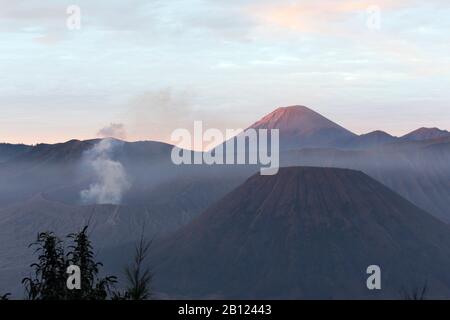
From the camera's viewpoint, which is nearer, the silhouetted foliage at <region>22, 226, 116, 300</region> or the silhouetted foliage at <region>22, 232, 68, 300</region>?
the silhouetted foliage at <region>22, 226, 116, 300</region>

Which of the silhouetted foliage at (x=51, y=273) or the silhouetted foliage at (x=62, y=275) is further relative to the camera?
the silhouetted foliage at (x=51, y=273)
